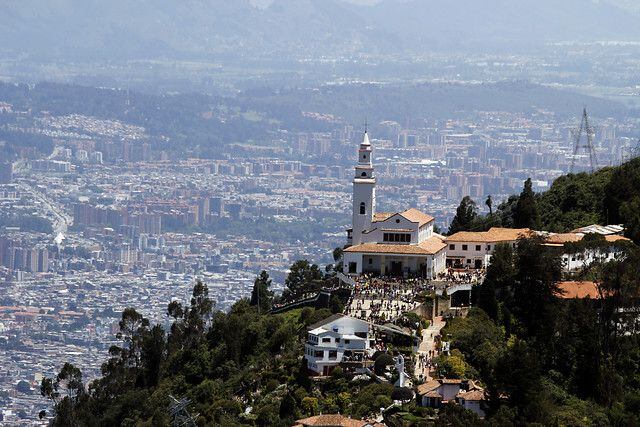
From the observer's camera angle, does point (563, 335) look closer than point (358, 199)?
Yes

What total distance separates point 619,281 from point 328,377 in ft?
26.0

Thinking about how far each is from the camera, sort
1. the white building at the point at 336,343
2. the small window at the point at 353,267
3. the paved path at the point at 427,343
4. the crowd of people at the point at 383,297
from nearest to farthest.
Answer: the paved path at the point at 427,343, the white building at the point at 336,343, the crowd of people at the point at 383,297, the small window at the point at 353,267

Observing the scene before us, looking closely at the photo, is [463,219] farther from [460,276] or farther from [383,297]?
[383,297]

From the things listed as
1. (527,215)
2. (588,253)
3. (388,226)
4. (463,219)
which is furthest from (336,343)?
(463,219)

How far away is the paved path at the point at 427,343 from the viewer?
49.0 meters

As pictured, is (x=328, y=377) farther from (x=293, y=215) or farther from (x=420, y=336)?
(x=293, y=215)

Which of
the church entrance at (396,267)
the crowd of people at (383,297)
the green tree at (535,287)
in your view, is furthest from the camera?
the church entrance at (396,267)

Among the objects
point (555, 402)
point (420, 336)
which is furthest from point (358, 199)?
point (555, 402)

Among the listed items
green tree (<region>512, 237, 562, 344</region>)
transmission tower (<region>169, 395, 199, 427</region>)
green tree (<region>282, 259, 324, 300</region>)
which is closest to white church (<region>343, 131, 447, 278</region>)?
green tree (<region>282, 259, 324, 300</region>)

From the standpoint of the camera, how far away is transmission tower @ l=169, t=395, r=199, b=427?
50.0m

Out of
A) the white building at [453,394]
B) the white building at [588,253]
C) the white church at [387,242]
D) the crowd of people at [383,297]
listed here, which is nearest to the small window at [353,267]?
the white church at [387,242]

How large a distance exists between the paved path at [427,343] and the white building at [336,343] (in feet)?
4.56

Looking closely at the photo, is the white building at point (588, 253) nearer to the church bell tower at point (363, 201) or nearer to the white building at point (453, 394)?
the white building at point (453, 394)

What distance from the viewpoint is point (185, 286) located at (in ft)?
514
